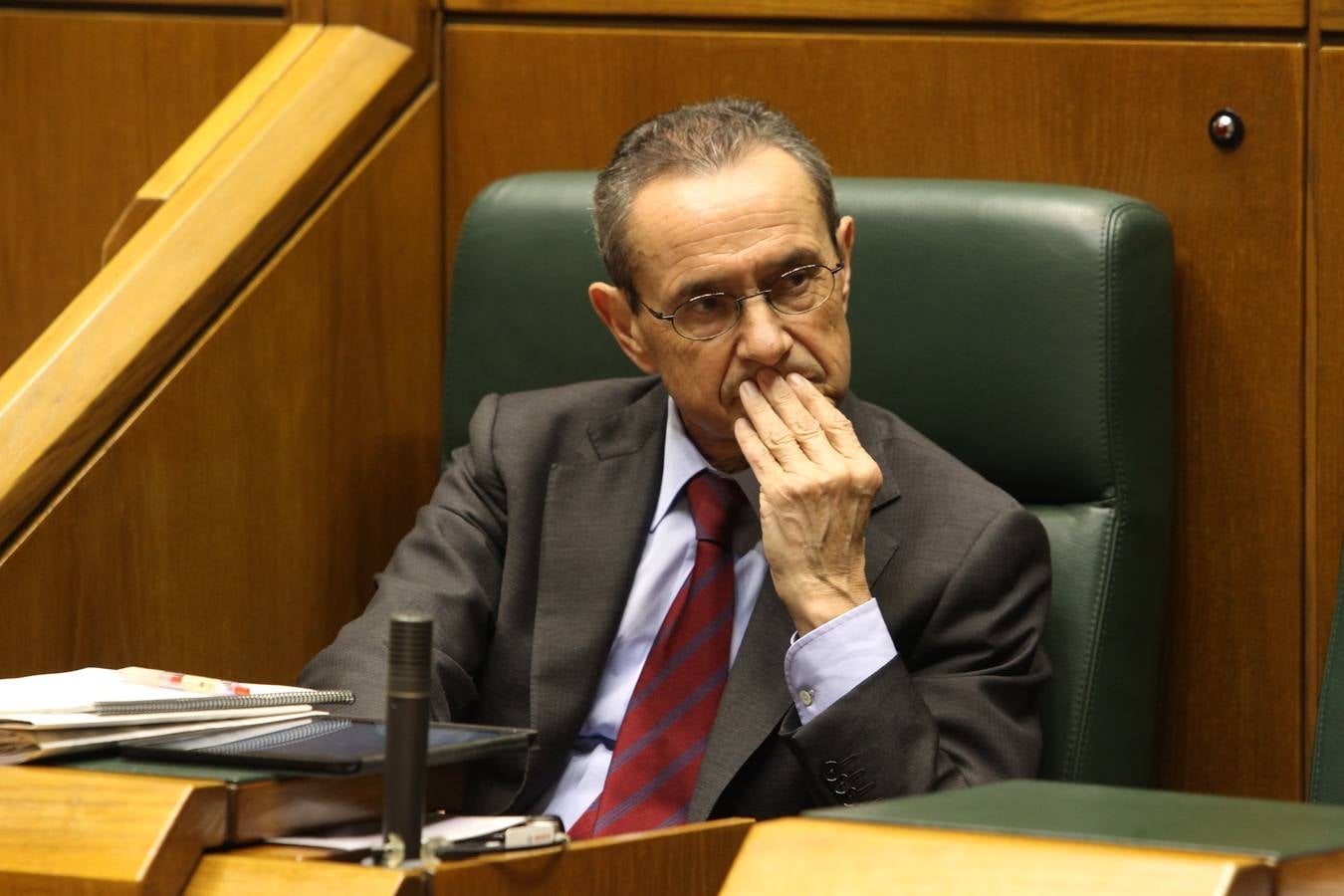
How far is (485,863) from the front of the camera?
1.18 meters

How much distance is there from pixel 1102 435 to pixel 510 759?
2.10ft

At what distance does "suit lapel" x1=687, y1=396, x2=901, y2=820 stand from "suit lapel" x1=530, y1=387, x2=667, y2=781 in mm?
144

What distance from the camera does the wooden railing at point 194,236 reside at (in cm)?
182

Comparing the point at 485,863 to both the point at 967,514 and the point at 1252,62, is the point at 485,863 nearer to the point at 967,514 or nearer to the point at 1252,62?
the point at 967,514

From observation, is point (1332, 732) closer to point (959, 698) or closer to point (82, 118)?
point (959, 698)

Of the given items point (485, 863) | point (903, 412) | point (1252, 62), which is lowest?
point (485, 863)

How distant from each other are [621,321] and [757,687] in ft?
1.43

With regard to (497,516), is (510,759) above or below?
below

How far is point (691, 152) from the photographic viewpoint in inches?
72.1

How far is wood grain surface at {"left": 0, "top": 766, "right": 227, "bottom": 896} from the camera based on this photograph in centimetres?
117

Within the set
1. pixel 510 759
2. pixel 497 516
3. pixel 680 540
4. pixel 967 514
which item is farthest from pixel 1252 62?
pixel 510 759

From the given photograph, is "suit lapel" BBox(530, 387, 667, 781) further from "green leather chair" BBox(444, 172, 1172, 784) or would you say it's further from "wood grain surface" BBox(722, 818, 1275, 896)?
"wood grain surface" BBox(722, 818, 1275, 896)


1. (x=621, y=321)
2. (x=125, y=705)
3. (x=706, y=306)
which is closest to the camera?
(x=125, y=705)

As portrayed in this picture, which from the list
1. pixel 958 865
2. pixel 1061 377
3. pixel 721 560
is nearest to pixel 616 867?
pixel 958 865
